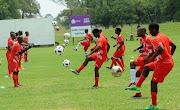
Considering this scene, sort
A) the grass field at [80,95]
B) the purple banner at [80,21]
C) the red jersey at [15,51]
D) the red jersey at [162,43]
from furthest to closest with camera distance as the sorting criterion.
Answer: the purple banner at [80,21] < the red jersey at [15,51] < the grass field at [80,95] < the red jersey at [162,43]

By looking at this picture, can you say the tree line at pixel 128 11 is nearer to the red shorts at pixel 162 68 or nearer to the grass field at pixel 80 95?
the grass field at pixel 80 95

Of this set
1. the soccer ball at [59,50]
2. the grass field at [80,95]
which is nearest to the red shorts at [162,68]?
the grass field at [80,95]

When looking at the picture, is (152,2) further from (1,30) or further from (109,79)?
(109,79)

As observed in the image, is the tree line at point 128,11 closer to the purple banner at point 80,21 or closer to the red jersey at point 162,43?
the purple banner at point 80,21

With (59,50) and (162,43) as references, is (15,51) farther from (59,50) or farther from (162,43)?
(162,43)

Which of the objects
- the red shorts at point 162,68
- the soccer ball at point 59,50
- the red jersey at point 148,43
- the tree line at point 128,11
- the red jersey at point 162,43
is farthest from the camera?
the tree line at point 128,11

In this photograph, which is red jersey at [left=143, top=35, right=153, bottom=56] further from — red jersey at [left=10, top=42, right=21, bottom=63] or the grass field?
red jersey at [left=10, top=42, right=21, bottom=63]

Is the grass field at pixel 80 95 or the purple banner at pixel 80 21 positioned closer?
the grass field at pixel 80 95

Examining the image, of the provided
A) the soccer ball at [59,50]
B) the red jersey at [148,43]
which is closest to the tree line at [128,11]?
the soccer ball at [59,50]

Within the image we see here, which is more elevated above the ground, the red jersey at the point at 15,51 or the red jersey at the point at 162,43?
the red jersey at the point at 162,43

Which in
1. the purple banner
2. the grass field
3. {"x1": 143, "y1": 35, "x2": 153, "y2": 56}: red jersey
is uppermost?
the purple banner

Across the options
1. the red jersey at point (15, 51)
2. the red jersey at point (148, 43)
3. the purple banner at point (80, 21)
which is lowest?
the red jersey at point (15, 51)

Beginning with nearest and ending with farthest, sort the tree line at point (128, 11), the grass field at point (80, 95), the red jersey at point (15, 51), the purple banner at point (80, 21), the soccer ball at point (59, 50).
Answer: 1. the grass field at point (80, 95)
2. the red jersey at point (15, 51)
3. the soccer ball at point (59, 50)
4. the purple banner at point (80, 21)
5. the tree line at point (128, 11)

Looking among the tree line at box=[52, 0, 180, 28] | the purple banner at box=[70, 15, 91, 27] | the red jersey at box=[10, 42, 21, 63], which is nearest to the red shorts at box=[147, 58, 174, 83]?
the red jersey at box=[10, 42, 21, 63]
